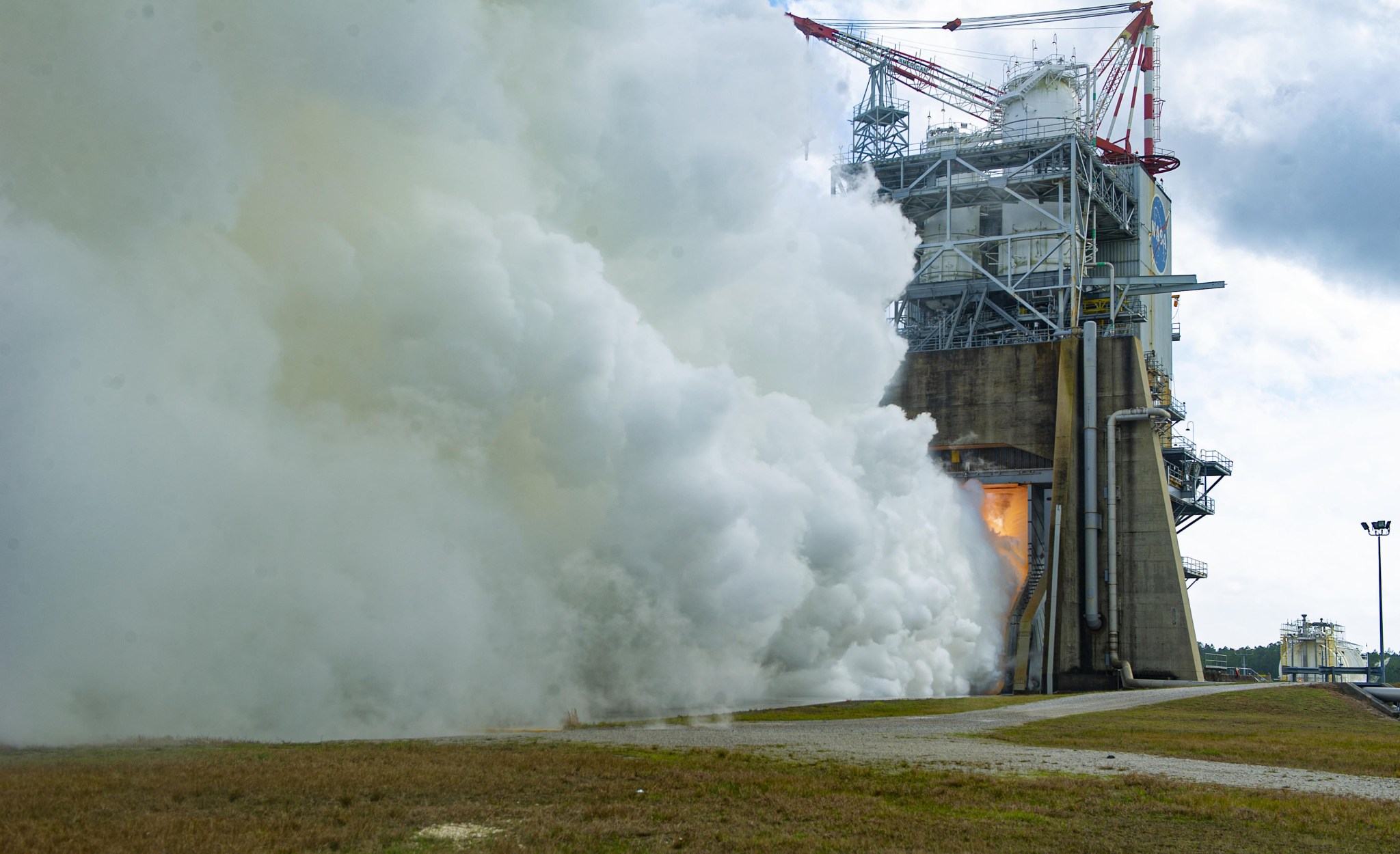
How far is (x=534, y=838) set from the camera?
15.8 m

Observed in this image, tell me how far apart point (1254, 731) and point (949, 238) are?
4212 cm

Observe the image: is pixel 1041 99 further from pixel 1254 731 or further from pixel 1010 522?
pixel 1254 731

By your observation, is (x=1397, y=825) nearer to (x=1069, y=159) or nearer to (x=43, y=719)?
(x=43, y=719)

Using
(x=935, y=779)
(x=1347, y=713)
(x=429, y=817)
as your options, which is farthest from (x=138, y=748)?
(x=1347, y=713)

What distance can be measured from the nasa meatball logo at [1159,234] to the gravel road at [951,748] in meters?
44.5

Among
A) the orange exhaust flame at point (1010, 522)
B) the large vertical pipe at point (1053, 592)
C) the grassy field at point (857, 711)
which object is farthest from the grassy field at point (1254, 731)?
the orange exhaust flame at point (1010, 522)

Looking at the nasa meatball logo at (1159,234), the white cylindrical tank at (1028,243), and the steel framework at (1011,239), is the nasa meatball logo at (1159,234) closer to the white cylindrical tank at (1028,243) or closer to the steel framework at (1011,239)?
the steel framework at (1011,239)

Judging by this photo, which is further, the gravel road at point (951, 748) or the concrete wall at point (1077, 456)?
the concrete wall at point (1077, 456)

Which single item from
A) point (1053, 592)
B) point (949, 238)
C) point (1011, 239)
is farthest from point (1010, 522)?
point (949, 238)

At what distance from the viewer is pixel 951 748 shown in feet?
93.6

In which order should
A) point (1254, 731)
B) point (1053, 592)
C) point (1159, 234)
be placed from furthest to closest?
1. point (1159, 234)
2. point (1053, 592)
3. point (1254, 731)

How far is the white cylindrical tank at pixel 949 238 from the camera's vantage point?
73500 millimetres

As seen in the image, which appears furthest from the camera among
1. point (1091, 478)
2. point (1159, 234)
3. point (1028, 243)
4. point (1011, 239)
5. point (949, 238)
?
point (1159, 234)

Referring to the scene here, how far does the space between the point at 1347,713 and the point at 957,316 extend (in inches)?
1357
